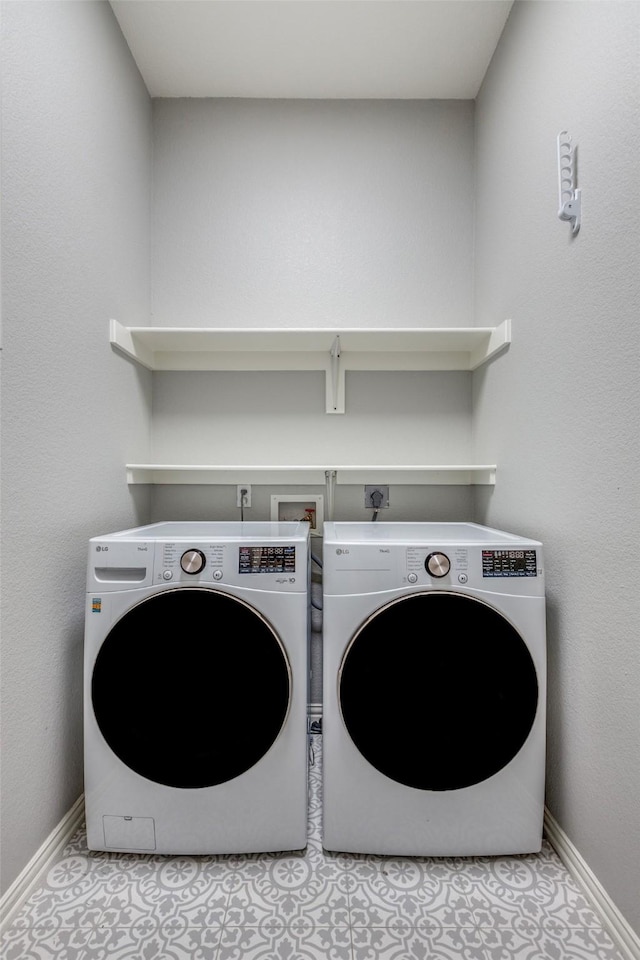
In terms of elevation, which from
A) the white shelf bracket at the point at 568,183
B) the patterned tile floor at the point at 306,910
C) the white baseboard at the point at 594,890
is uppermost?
the white shelf bracket at the point at 568,183

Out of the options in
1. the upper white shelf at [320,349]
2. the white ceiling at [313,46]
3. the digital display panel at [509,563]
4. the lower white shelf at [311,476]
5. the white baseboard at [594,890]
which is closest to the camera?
the white baseboard at [594,890]

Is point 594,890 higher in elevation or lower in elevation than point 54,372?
lower

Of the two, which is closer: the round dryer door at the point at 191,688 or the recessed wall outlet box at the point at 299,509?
the round dryer door at the point at 191,688

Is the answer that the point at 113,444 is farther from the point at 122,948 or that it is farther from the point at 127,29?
the point at 127,29

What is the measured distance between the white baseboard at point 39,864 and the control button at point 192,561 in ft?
2.60

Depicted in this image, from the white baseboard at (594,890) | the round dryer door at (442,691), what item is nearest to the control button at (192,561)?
the round dryer door at (442,691)

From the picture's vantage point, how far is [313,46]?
61.7 inches

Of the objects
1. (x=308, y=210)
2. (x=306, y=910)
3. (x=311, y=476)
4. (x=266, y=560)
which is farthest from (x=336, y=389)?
(x=306, y=910)

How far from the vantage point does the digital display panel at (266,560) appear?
113 cm

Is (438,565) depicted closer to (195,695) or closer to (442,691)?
(442,691)

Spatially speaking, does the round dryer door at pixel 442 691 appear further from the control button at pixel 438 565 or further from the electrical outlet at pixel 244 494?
the electrical outlet at pixel 244 494

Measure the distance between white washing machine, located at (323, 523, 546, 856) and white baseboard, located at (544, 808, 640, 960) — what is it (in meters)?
0.08

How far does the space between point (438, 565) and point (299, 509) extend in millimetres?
816

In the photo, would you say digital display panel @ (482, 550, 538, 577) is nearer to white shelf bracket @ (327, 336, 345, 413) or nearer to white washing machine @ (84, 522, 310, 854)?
white washing machine @ (84, 522, 310, 854)
